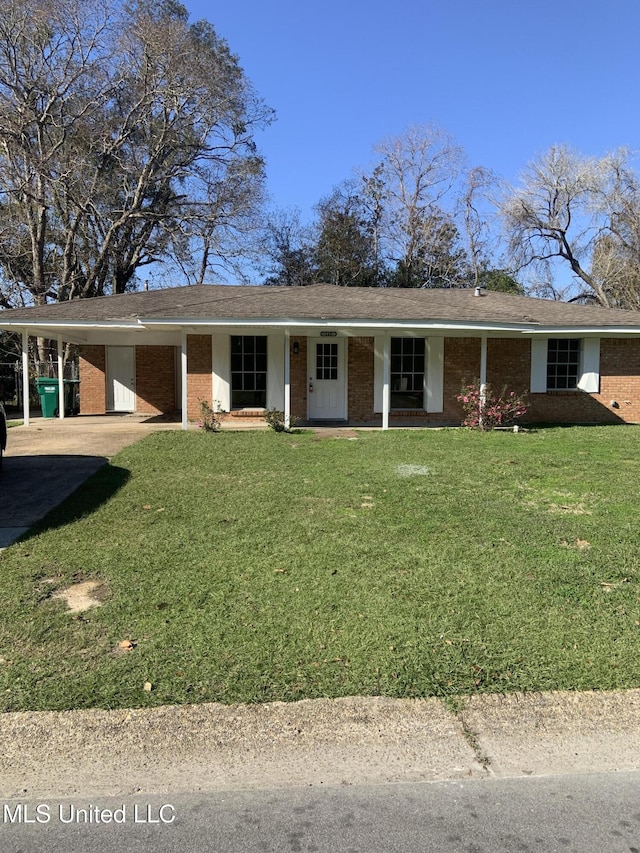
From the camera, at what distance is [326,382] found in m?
15.6

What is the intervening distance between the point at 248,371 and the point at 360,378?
2.97m

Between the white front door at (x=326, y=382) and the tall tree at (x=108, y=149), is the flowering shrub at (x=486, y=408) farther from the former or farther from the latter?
the tall tree at (x=108, y=149)

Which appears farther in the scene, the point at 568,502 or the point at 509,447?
the point at 509,447

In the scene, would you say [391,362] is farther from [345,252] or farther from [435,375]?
[345,252]

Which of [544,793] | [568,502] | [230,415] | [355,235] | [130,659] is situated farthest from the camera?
[355,235]

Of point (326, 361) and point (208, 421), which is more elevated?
point (326, 361)

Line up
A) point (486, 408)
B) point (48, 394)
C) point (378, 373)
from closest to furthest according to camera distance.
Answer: point (486, 408) < point (378, 373) < point (48, 394)

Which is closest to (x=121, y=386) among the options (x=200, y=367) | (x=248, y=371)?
(x=200, y=367)

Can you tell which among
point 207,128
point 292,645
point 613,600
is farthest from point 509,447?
point 207,128

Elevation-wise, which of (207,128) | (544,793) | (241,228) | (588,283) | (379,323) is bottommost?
(544,793)

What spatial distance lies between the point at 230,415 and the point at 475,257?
2688 cm

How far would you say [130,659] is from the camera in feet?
11.4

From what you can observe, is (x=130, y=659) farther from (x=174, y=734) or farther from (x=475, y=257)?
(x=475, y=257)

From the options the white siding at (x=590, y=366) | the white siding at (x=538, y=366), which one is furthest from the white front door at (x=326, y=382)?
the white siding at (x=590, y=366)
